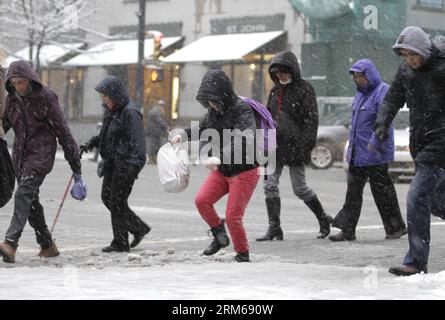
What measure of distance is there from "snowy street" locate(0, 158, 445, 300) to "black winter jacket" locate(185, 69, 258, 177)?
0.82 m

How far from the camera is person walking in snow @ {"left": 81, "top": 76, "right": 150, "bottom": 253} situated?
11.3m

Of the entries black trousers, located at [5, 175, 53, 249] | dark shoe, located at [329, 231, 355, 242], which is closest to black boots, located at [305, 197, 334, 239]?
dark shoe, located at [329, 231, 355, 242]

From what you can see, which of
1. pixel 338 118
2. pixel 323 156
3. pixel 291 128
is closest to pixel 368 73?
pixel 291 128

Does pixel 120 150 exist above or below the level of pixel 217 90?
below

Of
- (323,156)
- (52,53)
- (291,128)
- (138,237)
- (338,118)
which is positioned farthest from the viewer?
(52,53)

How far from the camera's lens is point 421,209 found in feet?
29.0

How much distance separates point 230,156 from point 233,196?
0.33 metres

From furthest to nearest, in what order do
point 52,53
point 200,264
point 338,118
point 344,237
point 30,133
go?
point 52,53, point 338,118, point 344,237, point 30,133, point 200,264

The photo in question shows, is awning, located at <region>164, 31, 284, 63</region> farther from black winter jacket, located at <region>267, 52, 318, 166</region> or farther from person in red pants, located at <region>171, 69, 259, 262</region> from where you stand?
person in red pants, located at <region>171, 69, 259, 262</region>

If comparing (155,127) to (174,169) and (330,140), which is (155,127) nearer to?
(330,140)

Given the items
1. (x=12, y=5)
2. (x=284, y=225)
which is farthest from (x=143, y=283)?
(x=12, y=5)

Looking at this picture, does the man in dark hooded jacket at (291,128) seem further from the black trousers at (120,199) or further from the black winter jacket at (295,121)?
the black trousers at (120,199)

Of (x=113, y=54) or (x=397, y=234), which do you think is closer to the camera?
(x=397, y=234)

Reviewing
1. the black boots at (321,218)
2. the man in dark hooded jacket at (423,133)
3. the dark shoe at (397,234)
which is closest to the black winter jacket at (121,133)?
the black boots at (321,218)
